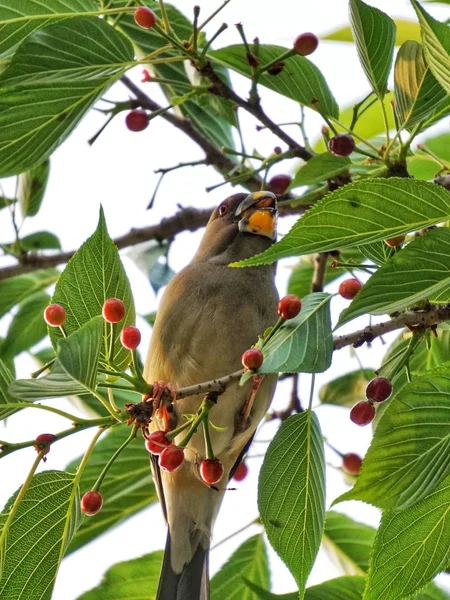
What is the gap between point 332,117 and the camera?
3721 millimetres

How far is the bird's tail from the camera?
419 cm

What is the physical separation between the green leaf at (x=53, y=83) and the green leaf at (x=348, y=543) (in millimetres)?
2116

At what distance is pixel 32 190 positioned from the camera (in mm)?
4953

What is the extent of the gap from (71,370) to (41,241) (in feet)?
8.72

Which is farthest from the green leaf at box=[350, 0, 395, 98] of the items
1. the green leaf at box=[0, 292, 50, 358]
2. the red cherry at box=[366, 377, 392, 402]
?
the green leaf at box=[0, 292, 50, 358]

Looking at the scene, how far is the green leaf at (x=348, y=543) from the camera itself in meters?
4.11

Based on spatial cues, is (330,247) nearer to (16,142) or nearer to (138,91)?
(16,142)

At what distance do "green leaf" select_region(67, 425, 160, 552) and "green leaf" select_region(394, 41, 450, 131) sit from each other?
6.61ft

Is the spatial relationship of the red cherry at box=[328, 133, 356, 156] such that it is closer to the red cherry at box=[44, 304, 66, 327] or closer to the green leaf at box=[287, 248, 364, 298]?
the red cherry at box=[44, 304, 66, 327]

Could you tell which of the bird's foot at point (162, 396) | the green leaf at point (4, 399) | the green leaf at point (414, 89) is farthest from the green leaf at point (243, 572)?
the green leaf at point (414, 89)

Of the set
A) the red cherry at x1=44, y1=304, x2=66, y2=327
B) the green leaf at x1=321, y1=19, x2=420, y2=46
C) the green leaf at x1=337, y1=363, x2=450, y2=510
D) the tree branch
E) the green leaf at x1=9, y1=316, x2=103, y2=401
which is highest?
the green leaf at x1=321, y1=19, x2=420, y2=46

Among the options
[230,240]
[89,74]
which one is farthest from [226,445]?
[89,74]

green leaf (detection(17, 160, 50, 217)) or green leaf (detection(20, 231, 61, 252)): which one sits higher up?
green leaf (detection(17, 160, 50, 217))

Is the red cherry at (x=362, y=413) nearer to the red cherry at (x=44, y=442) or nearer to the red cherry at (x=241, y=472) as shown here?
the red cherry at (x=44, y=442)
